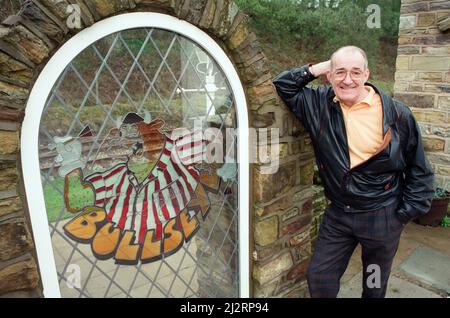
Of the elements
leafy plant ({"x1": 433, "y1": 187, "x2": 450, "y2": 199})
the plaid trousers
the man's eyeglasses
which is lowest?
leafy plant ({"x1": 433, "y1": 187, "x2": 450, "y2": 199})

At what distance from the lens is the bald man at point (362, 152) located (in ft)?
6.32

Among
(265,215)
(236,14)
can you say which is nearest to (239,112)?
(236,14)

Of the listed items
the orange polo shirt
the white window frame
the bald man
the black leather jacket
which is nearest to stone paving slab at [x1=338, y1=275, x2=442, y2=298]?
the bald man

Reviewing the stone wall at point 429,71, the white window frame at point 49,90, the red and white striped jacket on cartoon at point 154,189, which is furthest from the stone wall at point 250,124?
the stone wall at point 429,71

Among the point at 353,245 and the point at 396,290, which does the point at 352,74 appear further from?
the point at 396,290

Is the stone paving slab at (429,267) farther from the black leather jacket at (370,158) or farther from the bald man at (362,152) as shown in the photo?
the black leather jacket at (370,158)

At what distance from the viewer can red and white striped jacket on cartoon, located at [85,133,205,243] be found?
1.69 meters

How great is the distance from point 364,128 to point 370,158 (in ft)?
0.59

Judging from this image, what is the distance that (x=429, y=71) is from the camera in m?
4.12

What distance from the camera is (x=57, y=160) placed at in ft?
4.98

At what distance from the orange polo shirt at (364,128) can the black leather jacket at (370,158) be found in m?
0.04

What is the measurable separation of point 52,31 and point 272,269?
1898 millimetres

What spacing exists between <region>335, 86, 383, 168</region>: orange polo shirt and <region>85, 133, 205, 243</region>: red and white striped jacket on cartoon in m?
0.87

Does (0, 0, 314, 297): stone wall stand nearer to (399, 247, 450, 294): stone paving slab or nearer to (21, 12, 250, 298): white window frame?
(21, 12, 250, 298): white window frame
